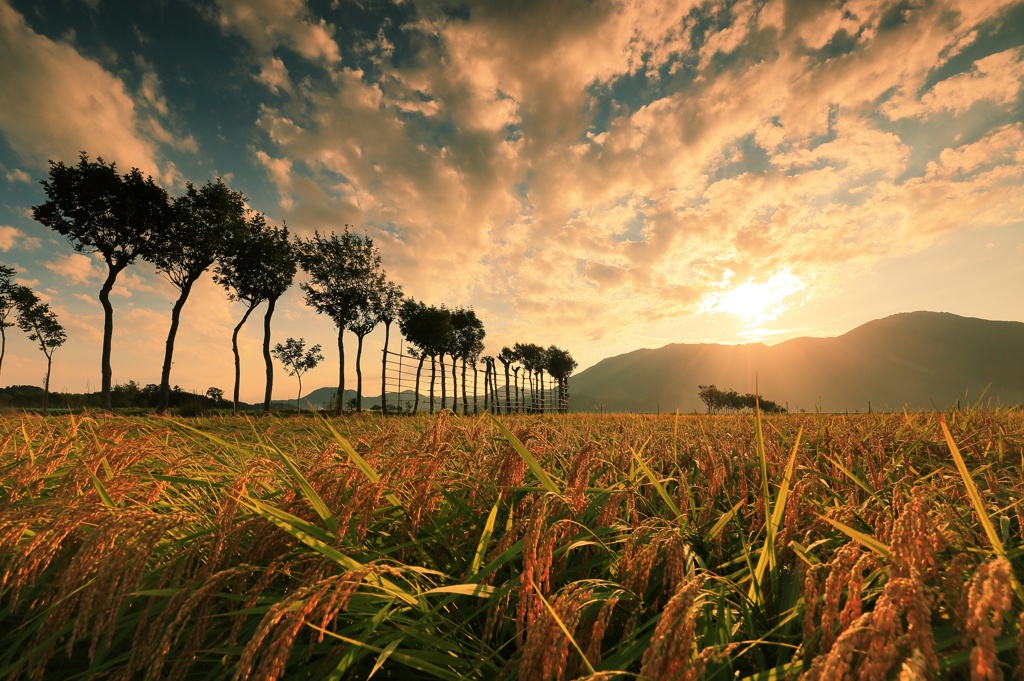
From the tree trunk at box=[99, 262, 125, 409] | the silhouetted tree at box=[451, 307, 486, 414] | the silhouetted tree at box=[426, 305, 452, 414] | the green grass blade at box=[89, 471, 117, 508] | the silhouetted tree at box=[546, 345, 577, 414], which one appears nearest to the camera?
the green grass blade at box=[89, 471, 117, 508]

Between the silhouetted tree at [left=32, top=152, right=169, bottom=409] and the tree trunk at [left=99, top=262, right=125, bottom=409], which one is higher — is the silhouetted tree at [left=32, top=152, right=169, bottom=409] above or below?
above

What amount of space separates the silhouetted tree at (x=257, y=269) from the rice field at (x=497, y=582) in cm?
3777

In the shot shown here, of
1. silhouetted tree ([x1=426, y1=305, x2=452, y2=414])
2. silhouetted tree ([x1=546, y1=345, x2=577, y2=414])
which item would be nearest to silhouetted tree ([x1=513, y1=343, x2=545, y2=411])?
silhouetted tree ([x1=546, y1=345, x2=577, y2=414])

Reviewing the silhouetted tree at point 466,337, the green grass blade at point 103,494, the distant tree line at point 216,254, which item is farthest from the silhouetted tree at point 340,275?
the green grass blade at point 103,494

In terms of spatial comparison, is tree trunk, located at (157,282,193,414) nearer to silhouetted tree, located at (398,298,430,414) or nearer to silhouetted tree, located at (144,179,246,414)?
silhouetted tree, located at (144,179,246,414)

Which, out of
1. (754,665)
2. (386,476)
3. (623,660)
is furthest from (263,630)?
(754,665)

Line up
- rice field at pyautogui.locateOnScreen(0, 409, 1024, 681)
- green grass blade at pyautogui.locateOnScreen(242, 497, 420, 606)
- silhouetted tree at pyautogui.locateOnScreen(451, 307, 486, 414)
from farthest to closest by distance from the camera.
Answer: silhouetted tree at pyautogui.locateOnScreen(451, 307, 486, 414)
green grass blade at pyautogui.locateOnScreen(242, 497, 420, 606)
rice field at pyautogui.locateOnScreen(0, 409, 1024, 681)

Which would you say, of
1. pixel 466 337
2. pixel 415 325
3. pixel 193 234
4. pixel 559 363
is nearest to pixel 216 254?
pixel 193 234

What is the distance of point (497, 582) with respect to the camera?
235 centimetres

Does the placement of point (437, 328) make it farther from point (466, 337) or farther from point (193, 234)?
point (193, 234)

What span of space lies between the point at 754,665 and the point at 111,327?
1498 inches

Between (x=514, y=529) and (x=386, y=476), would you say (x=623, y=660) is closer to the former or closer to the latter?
(x=514, y=529)

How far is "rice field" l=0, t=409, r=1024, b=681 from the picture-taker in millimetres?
1225

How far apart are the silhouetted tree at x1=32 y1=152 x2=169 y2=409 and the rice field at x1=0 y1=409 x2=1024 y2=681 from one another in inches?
1372
